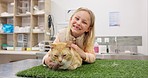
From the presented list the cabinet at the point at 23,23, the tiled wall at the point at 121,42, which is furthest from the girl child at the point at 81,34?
the cabinet at the point at 23,23

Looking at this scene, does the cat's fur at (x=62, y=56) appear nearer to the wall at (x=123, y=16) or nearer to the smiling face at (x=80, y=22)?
the smiling face at (x=80, y=22)

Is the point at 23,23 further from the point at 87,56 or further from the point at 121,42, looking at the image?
the point at 87,56

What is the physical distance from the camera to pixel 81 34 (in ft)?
3.22

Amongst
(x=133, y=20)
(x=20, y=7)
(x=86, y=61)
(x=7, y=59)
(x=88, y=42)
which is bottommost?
(x=7, y=59)

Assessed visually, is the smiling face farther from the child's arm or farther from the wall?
the wall

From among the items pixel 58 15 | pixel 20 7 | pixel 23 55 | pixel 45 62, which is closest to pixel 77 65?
pixel 45 62

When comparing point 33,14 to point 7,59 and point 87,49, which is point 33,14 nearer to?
point 7,59

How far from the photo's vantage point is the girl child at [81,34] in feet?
2.92

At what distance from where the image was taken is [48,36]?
2.92 m

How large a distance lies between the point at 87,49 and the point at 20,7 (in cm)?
239

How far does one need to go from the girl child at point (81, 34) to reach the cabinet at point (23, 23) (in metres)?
1.86

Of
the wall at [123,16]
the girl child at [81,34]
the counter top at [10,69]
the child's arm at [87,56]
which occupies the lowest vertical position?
the counter top at [10,69]

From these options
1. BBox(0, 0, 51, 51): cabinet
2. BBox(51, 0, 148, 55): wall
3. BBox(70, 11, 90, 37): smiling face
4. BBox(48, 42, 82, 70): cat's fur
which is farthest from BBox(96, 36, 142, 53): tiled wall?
BBox(48, 42, 82, 70): cat's fur

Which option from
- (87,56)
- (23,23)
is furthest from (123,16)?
(87,56)
